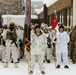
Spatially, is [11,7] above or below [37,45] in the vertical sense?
above

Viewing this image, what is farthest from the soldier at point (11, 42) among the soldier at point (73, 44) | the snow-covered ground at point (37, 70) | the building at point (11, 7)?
the building at point (11, 7)

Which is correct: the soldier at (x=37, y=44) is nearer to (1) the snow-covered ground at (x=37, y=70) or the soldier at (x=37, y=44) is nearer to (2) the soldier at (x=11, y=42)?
(1) the snow-covered ground at (x=37, y=70)

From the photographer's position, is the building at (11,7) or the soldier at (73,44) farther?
the building at (11,7)

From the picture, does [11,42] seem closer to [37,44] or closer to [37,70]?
[37,70]

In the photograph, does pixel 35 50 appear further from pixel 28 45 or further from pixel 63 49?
pixel 63 49

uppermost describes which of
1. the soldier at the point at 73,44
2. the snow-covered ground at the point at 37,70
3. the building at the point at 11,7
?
the building at the point at 11,7

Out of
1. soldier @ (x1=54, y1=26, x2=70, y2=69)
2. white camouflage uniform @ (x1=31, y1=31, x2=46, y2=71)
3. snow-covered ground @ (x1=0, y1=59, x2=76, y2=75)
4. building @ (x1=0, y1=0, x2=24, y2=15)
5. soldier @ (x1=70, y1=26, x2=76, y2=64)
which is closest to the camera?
white camouflage uniform @ (x1=31, y1=31, x2=46, y2=71)

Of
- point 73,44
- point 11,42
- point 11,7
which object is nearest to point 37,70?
point 11,42

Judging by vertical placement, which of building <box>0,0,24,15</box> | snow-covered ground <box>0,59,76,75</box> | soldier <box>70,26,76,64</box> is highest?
building <box>0,0,24,15</box>

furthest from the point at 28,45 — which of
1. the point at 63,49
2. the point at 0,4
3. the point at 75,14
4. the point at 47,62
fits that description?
the point at 0,4

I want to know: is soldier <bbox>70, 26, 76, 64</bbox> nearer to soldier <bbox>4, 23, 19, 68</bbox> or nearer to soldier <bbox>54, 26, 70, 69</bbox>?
soldier <bbox>54, 26, 70, 69</bbox>

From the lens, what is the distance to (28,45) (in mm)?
11945

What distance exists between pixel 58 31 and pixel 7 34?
6.48 feet

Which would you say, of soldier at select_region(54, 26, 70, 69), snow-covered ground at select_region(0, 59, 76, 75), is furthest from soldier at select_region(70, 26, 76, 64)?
soldier at select_region(54, 26, 70, 69)
